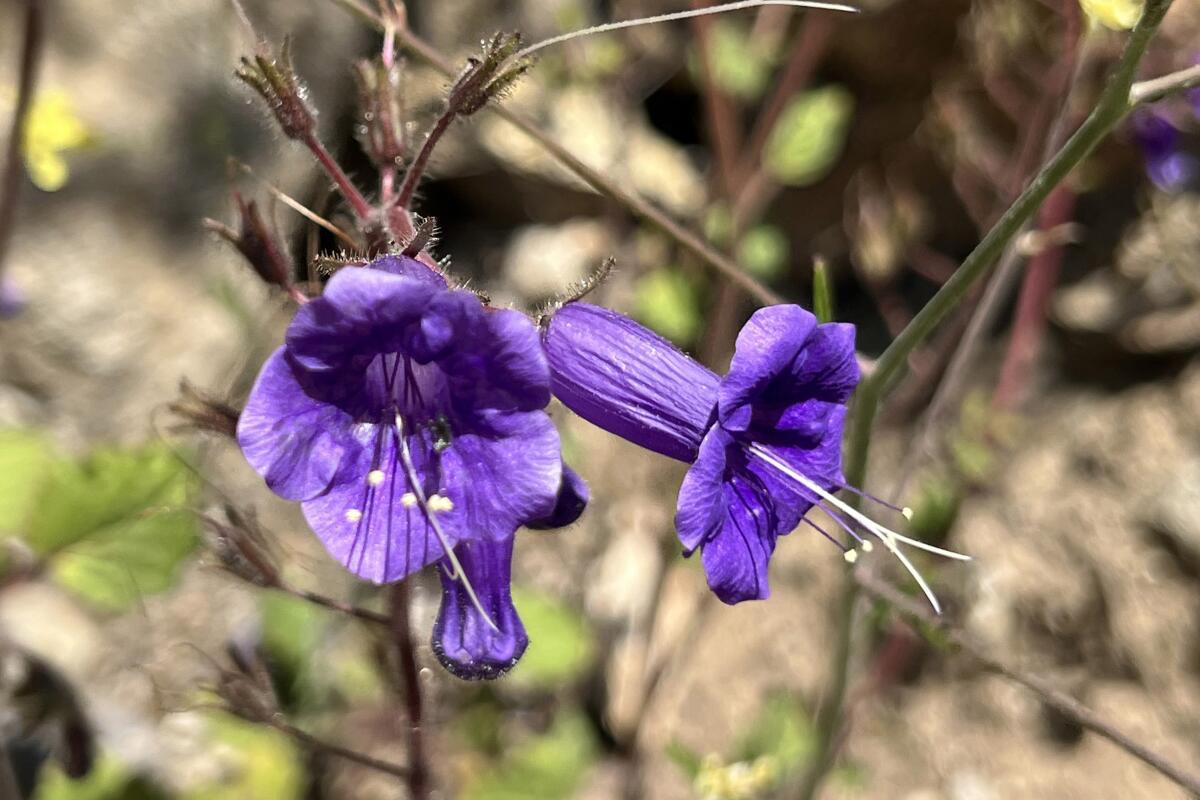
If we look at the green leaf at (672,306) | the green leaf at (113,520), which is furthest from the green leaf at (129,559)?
the green leaf at (672,306)

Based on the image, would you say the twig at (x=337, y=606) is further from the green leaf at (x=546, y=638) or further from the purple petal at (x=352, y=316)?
the green leaf at (x=546, y=638)

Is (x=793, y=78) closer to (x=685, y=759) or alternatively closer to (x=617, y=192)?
(x=617, y=192)

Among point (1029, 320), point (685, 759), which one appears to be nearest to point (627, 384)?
point (685, 759)

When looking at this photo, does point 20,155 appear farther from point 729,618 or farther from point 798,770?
point 729,618

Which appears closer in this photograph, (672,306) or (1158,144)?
(1158,144)

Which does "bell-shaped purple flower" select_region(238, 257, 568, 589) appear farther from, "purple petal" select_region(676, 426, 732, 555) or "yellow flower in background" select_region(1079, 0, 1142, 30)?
"yellow flower in background" select_region(1079, 0, 1142, 30)

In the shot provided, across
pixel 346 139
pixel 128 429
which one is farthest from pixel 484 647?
pixel 346 139
